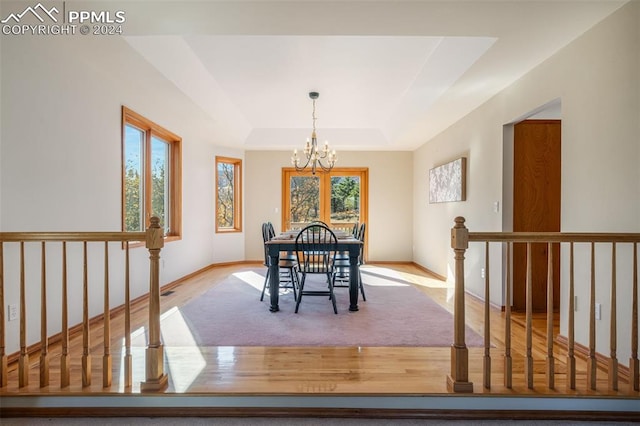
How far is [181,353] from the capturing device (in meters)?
2.44

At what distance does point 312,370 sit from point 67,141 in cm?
264

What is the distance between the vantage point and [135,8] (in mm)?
2121

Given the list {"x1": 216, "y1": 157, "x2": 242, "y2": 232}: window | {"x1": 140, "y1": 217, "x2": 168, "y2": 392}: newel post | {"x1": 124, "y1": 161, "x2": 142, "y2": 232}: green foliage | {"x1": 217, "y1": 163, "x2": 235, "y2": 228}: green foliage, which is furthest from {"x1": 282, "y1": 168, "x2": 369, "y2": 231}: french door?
{"x1": 140, "y1": 217, "x2": 168, "y2": 392}: newel post

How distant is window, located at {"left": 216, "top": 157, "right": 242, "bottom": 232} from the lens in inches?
247

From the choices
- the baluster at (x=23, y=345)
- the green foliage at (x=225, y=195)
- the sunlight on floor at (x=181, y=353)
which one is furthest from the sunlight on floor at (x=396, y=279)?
the baluster at (x=23, y=345)

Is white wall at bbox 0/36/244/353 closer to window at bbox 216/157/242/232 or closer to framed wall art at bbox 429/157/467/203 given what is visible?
window at bbox 216/157/242/232

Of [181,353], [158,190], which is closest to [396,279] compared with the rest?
[181,353]

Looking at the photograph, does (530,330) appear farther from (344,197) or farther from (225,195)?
(225,195)

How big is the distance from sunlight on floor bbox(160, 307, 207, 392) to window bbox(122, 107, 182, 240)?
1.12 m

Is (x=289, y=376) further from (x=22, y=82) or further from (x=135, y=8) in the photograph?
(x=22, y=82)

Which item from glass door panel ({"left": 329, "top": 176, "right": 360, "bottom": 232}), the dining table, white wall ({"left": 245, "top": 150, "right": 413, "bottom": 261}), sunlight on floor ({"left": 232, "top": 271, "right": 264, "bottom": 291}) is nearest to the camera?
the dining table

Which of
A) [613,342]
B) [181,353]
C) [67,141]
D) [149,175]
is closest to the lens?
[613,342]

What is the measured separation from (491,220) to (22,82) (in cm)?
427

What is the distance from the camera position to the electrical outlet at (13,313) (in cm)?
A: 225
